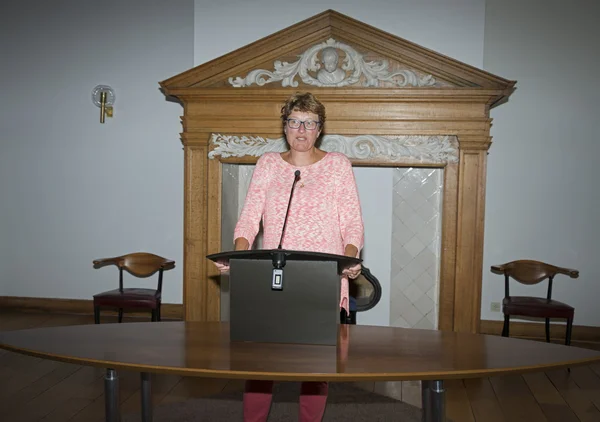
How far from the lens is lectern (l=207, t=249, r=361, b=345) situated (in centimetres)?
153

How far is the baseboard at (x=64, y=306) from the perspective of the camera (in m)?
4.88

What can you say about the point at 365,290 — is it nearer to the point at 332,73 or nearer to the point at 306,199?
the point at 332,73

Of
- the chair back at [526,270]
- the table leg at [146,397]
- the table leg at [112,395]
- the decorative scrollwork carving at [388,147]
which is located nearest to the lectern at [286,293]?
the table leg at [112,395]

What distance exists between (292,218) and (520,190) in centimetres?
284

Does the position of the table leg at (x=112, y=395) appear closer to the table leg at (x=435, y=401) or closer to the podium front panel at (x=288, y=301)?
the podium front panel at (x=288, y=301)

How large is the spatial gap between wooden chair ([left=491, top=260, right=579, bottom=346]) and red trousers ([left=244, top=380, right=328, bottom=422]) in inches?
84.3

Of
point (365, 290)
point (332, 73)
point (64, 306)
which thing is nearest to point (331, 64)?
point (332, 73)

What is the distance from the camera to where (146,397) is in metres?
2.29

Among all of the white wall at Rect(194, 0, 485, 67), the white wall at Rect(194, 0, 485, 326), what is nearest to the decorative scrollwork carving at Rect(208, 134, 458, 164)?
the white wall at Rect(194, 0, 485, 326)

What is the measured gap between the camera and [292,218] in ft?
7.01

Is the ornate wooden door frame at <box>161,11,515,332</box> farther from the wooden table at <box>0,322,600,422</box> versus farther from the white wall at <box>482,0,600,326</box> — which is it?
the wooden table at <box>0,322,600,422</box>

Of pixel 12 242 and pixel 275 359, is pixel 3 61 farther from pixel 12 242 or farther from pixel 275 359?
pixel 275 359

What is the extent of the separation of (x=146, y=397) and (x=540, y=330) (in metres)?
3.23

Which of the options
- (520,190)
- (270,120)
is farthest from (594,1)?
(270,120)
